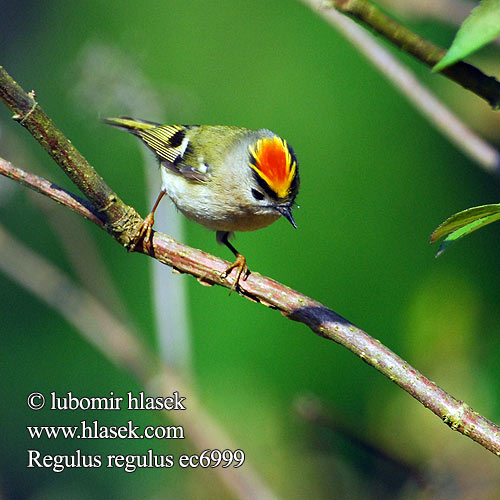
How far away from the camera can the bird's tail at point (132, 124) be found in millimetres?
2473

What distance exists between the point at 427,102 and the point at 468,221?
815 millimetres

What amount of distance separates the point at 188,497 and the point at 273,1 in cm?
237

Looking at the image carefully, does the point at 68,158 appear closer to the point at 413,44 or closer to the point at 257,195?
the point at 413,44

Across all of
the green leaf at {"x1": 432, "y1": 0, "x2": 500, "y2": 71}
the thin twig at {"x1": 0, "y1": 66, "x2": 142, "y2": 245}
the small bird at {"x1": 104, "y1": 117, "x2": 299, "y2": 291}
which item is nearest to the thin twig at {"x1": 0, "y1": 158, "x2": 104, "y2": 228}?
the thin twig at {"x1": 0, "y1": 66, "x2": 142, "y2": 245}

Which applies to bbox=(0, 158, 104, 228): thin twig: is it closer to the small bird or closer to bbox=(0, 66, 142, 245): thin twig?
bbox=(0, 66, 142, 245): thin twig

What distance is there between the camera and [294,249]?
8.86 ft

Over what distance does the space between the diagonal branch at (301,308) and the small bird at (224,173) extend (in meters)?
0.38

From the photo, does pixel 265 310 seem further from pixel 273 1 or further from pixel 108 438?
pixel 273 1

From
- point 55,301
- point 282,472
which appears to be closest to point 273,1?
point 55,301

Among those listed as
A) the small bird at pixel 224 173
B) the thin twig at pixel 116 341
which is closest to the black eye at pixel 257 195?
the small bird at pixel 224 173

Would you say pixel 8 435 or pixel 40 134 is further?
pixel 8 435

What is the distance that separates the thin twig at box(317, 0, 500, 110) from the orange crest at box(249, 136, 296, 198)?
1.19m

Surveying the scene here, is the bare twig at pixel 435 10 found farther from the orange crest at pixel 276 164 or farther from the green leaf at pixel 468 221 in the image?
the green leaf at pixel 468 221

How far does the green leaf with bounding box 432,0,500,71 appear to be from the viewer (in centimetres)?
62
